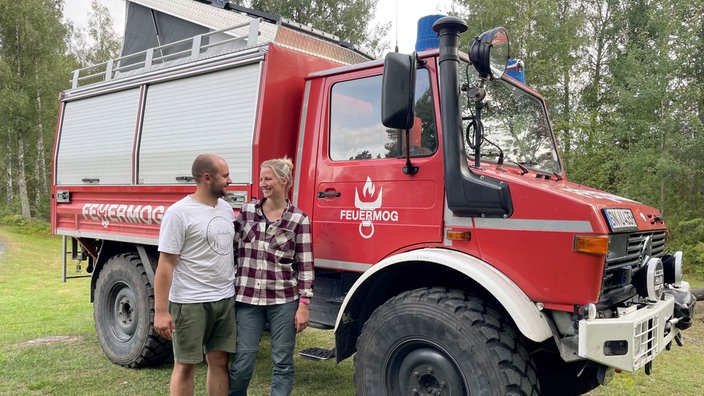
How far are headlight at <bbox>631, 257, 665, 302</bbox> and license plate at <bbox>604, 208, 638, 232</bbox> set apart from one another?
0.27 metres

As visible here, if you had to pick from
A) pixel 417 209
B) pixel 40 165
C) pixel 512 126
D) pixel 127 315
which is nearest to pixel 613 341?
pixel 417 209

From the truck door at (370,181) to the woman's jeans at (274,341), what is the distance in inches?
22.2

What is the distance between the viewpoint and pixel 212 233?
315cm

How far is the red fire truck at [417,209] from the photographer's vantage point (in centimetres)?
273

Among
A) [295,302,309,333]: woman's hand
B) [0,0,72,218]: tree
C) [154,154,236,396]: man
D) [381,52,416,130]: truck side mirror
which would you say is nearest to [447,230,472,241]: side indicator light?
[381,52,416,130]: truck side mirror

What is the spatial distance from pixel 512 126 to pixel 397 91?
1.34m

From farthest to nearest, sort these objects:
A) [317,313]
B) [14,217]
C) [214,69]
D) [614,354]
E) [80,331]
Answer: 1. [14,217]
2. [80,331]
3. [214,69]
4. [317,313]
5. [614,354]

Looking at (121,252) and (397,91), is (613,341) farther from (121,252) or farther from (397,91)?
(121,252)

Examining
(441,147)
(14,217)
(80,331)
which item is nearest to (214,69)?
(441,147)

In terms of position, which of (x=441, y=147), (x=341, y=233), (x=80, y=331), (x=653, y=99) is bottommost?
(x=80, y=331)

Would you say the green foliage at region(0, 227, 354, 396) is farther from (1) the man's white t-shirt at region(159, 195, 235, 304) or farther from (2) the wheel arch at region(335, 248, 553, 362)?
(1) the man's white t-shirt at region(159, 195, 235, 304)

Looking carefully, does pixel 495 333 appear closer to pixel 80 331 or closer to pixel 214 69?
pixel 214 69

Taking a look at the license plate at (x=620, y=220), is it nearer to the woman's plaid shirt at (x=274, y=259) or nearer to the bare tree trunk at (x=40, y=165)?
the woman's plaid shirt at (x=274, y=259)

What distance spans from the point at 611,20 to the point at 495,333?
19636mm
